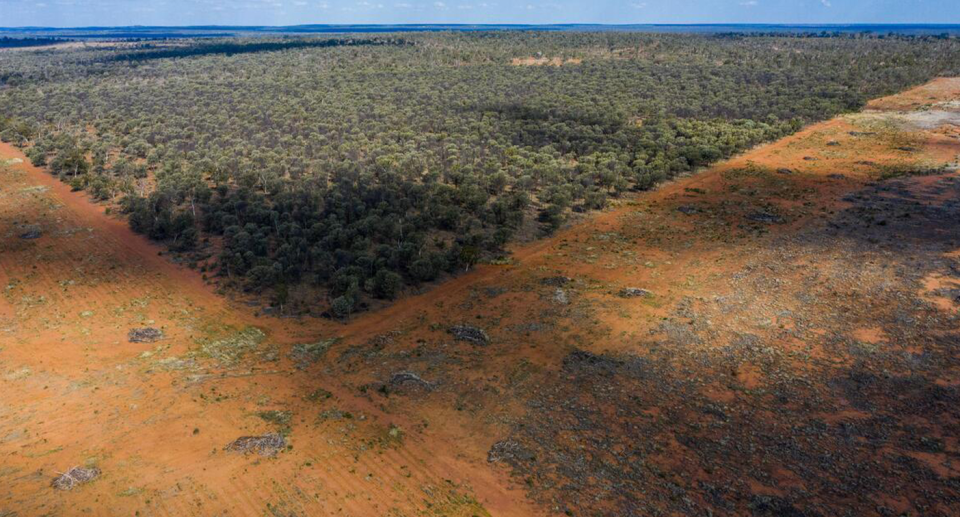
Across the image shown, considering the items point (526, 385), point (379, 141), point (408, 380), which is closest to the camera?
point (526, 385)

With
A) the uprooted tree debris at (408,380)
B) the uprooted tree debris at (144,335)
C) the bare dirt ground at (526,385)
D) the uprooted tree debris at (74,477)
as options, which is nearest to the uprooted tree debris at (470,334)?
the bare dirt ground at (526,385)

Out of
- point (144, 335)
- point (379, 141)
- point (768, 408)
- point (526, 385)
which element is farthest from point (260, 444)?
point (379, 141)

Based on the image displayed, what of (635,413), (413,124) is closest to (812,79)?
(413,124)

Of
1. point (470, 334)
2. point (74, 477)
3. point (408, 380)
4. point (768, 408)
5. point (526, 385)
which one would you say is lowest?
point (768, 408)

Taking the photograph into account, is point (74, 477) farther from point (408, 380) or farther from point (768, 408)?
point (768, 408)

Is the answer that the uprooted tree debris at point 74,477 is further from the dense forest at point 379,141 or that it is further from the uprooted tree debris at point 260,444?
the dense forest at point 379,141
